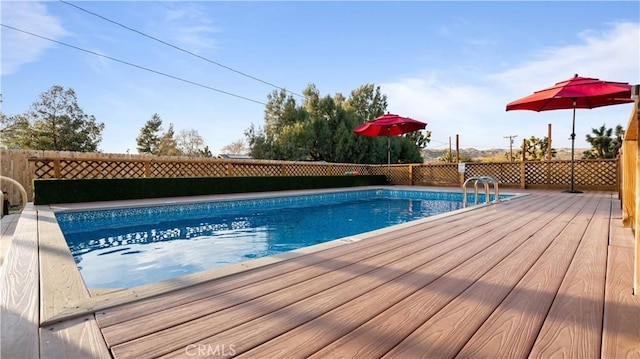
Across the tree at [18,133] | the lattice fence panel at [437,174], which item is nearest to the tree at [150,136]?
the tree at [18,133]

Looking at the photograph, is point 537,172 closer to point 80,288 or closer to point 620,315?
point 620,315

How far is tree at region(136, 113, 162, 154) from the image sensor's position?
85.1 feet

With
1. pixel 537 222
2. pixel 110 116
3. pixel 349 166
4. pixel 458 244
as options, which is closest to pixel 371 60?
pixel 349 166

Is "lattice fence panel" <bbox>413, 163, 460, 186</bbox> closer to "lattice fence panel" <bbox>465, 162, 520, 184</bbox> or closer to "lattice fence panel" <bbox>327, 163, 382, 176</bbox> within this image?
"lattice fence panel" <bbox>465, 162, 520, 184</bbox>

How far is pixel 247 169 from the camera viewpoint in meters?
9.45

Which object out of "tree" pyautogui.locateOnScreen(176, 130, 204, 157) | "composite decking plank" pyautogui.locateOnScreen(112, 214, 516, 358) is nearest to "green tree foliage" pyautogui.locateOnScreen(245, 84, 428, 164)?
"composite decking plank" pyautogui.locateOnScreen(112, 214, 516, 358)

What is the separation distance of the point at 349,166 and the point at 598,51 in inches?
302

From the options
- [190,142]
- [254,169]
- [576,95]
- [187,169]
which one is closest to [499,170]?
[576,95]

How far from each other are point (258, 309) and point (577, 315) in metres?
1.12

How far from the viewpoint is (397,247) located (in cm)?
204

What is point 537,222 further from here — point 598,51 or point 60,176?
point 60,176

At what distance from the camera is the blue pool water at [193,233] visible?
257 centimetres

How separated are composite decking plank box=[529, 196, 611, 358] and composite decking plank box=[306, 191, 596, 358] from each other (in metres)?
0.18

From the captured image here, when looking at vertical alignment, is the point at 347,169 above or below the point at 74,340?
above
